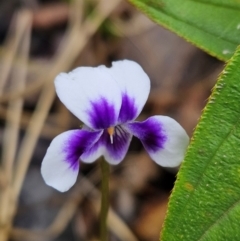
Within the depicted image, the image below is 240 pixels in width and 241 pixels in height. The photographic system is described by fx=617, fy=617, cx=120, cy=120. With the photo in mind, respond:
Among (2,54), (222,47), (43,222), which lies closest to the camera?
(222,47)

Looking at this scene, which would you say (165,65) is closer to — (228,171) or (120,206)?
(120,206)

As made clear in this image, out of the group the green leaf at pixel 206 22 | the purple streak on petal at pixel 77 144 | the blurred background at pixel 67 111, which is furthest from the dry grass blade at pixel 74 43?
the purple streak on petal at pixel 77 144

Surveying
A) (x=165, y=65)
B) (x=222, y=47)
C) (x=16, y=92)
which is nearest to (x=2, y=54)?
(x=16, y=92)

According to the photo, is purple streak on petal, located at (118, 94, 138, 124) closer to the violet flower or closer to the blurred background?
the violet flower

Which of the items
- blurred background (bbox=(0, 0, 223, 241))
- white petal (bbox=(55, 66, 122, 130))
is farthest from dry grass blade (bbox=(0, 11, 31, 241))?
white petal (bbox=(55, 66, 122, 130))

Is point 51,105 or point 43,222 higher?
point 51,105

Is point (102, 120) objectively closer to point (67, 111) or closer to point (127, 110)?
point (127, 110)
